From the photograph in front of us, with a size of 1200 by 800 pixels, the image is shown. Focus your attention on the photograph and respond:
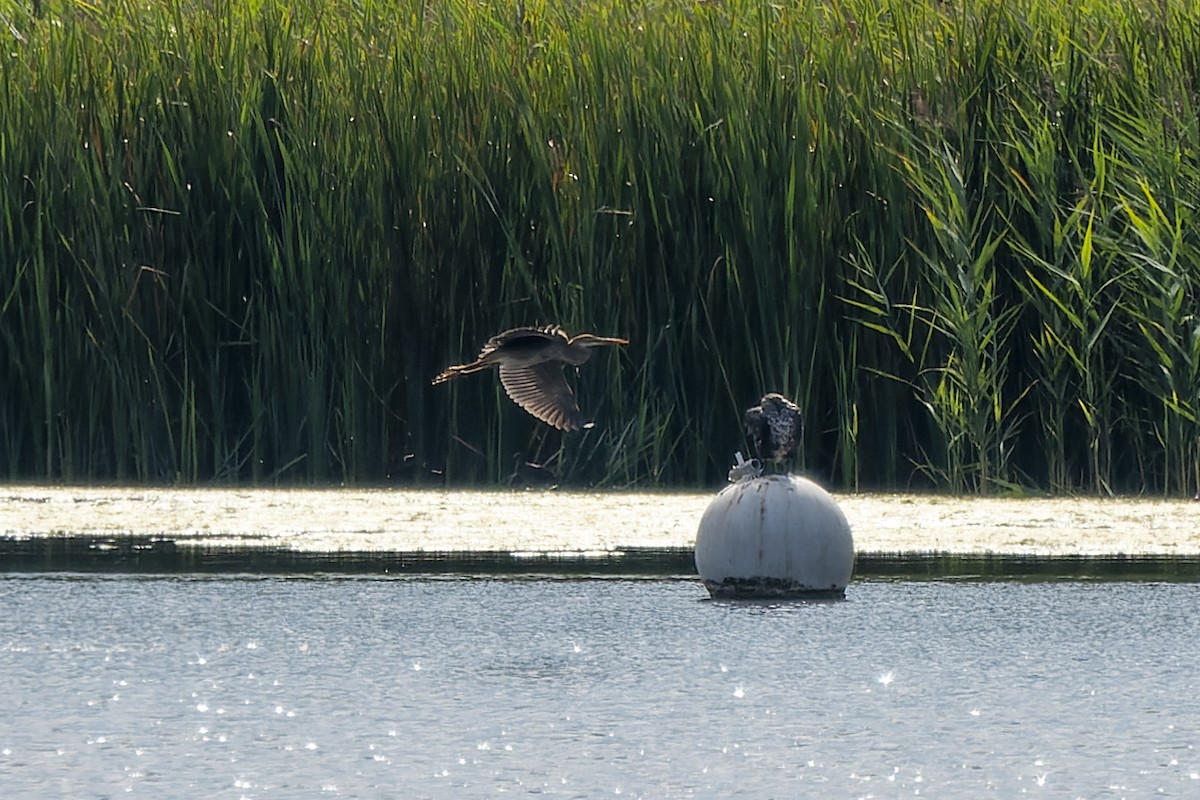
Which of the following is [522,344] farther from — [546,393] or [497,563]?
[497,563]

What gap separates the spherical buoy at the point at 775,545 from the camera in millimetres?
7121

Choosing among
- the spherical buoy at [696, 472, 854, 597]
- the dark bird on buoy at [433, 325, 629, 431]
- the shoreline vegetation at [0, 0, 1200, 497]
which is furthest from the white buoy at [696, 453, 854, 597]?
the shoreline vegetation at [0, 0, 1200, 497]

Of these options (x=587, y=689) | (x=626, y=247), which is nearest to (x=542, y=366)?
(x=626, y=247)

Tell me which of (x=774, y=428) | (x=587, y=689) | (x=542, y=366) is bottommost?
(x=587, y=689)

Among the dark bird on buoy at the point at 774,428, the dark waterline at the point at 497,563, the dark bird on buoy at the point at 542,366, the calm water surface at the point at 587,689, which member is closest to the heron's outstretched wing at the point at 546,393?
the dark bird on buoy at the point at 542,366

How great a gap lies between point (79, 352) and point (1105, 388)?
13.7ft

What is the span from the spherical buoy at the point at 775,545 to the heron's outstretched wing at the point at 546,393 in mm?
2355

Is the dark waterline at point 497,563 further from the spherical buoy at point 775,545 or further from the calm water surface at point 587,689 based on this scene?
the spherical buoy at point 775,545

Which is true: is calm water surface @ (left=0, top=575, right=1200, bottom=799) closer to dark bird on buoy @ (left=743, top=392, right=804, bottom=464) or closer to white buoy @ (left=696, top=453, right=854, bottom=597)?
white buoy @ (left=696, top=453, right=854, bottom=597)

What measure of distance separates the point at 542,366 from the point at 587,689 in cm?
391

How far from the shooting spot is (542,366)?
31.4 ft

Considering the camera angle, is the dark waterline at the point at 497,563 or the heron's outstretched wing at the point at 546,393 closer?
the dark waterline at the point at 497,563

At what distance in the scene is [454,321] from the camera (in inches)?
407

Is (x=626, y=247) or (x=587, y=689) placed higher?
(x=626, y=247)
